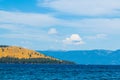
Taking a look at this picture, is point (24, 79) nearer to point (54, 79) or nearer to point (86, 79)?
point (54, 79)

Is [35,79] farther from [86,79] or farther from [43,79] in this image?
[86,79]

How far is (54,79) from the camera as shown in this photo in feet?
482

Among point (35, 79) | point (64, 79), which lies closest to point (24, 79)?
point (35, 79)

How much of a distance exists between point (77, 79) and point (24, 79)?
20.8 m

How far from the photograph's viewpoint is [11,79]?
143500 millimetres

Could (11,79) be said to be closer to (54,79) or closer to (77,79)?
(54,79)

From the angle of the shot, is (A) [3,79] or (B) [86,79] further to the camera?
(B) [86,79]

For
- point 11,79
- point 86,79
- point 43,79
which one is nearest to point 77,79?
point 86,79

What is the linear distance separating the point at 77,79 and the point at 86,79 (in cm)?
422

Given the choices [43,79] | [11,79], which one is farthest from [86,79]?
[11,79]

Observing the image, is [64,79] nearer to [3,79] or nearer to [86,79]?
[86,79]

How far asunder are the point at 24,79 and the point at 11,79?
5.18m

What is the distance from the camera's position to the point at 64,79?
147125 millimetres

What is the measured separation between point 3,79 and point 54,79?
19.9 m
